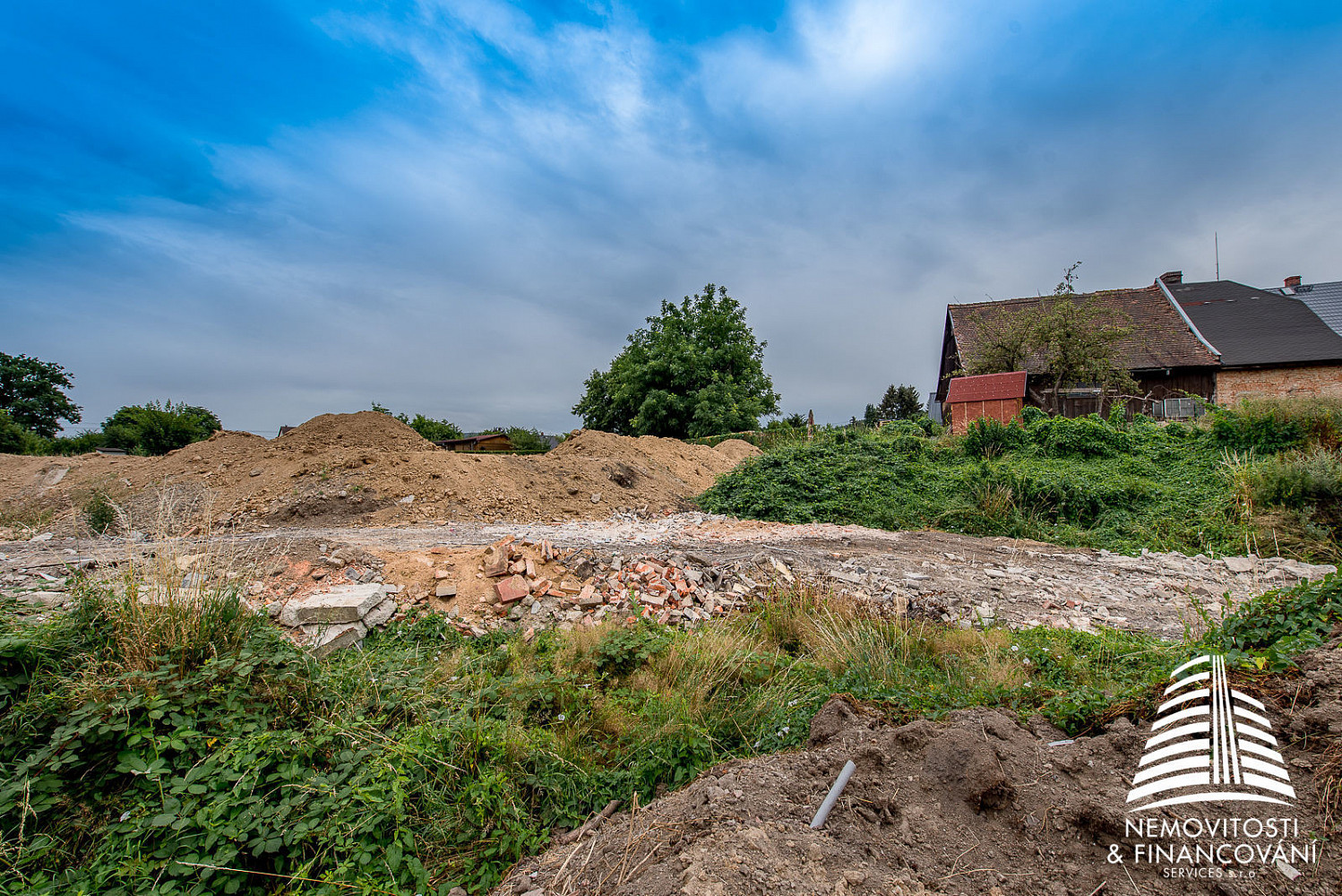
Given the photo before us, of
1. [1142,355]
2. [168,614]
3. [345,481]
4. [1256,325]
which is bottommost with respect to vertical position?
[168,614]

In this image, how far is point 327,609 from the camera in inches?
164

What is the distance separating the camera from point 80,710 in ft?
7.78

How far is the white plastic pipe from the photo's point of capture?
1.84 metres

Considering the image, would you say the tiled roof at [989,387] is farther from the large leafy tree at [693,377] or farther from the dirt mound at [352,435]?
the dirt mound at [352,435]

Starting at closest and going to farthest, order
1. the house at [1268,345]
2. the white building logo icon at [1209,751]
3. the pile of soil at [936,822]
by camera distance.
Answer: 1. the pile of soil at [936,822]
2. the white building logo icon at [1209,751]
3. the house at [1268,345]

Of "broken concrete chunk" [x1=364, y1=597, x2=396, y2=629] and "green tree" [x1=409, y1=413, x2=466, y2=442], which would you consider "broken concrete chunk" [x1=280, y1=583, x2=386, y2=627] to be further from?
"green tree" [x1=409, y1=413, x2=466, y2=442]

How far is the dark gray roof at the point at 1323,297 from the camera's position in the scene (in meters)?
21.9

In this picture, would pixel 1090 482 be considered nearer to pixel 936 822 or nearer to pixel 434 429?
pixel 936 822

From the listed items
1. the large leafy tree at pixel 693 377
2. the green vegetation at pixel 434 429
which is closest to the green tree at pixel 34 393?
the green vegetation at pixel 434 429

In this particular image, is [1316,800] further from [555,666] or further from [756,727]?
[555,666]

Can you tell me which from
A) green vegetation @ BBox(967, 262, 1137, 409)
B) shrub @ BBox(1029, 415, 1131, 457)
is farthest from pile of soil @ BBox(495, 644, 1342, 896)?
green vegetation @ BBox(967, 262, 1137, 409)

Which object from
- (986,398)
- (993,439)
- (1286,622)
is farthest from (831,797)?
(986,398)

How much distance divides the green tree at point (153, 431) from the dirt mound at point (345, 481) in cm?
788

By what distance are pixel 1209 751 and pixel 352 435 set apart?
1579 cm
